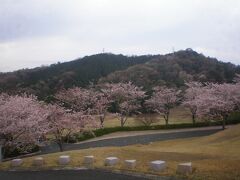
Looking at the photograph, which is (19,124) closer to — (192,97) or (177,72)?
(192,97)

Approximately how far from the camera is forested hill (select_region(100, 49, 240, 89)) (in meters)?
65.6

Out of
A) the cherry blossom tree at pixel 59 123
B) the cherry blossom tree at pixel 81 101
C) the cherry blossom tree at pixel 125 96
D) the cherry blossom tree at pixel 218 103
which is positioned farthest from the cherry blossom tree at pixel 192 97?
the cherry blossom tree at pixel 59 123

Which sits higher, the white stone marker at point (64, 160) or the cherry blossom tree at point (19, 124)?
the cherry blossom tree at point (19, 124)

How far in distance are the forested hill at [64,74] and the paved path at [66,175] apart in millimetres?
48708

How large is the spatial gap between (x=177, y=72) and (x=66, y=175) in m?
62.0

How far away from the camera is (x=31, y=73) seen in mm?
78062

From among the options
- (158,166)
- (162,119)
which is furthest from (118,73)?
(158,166)

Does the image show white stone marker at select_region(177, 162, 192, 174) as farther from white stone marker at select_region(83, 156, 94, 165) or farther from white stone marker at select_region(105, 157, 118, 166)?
white stone marker at select_region(83, 156, 94, 165)

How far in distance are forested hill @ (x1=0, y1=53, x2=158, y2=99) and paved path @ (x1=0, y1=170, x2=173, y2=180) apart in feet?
160

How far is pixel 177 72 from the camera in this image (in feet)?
238

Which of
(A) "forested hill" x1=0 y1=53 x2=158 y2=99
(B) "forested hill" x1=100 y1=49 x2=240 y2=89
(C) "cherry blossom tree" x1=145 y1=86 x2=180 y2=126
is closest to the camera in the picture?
(C) "cherry blossom tree" x1=145 y1=86 x2=180 y2=126

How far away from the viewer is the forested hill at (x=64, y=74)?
222 ft

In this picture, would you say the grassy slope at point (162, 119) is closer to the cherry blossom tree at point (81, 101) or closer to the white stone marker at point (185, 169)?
the cherry blossom tree at point (81, 101)

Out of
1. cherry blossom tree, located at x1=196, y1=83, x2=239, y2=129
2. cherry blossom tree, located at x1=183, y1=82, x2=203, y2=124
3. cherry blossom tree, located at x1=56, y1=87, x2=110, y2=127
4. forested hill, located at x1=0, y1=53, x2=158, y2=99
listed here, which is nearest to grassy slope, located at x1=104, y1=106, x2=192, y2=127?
cherry blossom tree, located at x1=56, y1=87, x2=110, y2=127
